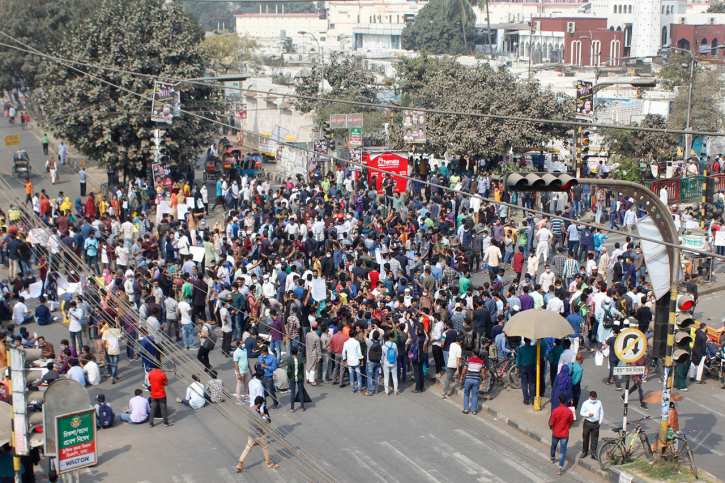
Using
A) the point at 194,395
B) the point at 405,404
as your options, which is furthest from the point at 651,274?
the point at 194,395

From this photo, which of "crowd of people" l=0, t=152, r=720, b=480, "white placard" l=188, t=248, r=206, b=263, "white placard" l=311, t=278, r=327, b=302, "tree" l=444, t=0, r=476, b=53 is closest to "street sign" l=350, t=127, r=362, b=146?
"crowd of people" l=0, t=152, r=720, b=480

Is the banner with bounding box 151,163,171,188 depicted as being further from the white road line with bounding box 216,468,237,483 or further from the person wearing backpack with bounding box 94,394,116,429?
the white road line with bounding box 216,468,237,483

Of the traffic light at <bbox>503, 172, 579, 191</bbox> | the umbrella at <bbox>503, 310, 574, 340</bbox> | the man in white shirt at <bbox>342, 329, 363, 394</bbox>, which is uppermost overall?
the traffic light at <bbox>503, 172, 579, 191</bbox>

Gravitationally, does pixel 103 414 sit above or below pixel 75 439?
below

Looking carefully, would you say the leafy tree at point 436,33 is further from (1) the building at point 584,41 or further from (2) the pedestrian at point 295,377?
(2) the pedestrian at point 295,377

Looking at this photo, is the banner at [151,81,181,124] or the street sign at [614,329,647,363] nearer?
the street sign at [614,329,647,363]

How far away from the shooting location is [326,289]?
61.4ft

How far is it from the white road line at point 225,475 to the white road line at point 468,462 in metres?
3.35

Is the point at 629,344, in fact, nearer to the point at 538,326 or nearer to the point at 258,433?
the point at 538,326

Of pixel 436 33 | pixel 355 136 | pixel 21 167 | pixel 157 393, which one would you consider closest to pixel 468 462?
pixel 157 393

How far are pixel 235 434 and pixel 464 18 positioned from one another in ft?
327

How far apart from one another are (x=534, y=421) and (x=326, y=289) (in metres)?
5.99

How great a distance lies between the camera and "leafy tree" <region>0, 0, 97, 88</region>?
51156 millimetres

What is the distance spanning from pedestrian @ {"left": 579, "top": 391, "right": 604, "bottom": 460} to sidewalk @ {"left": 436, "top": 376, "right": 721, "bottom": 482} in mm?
178
